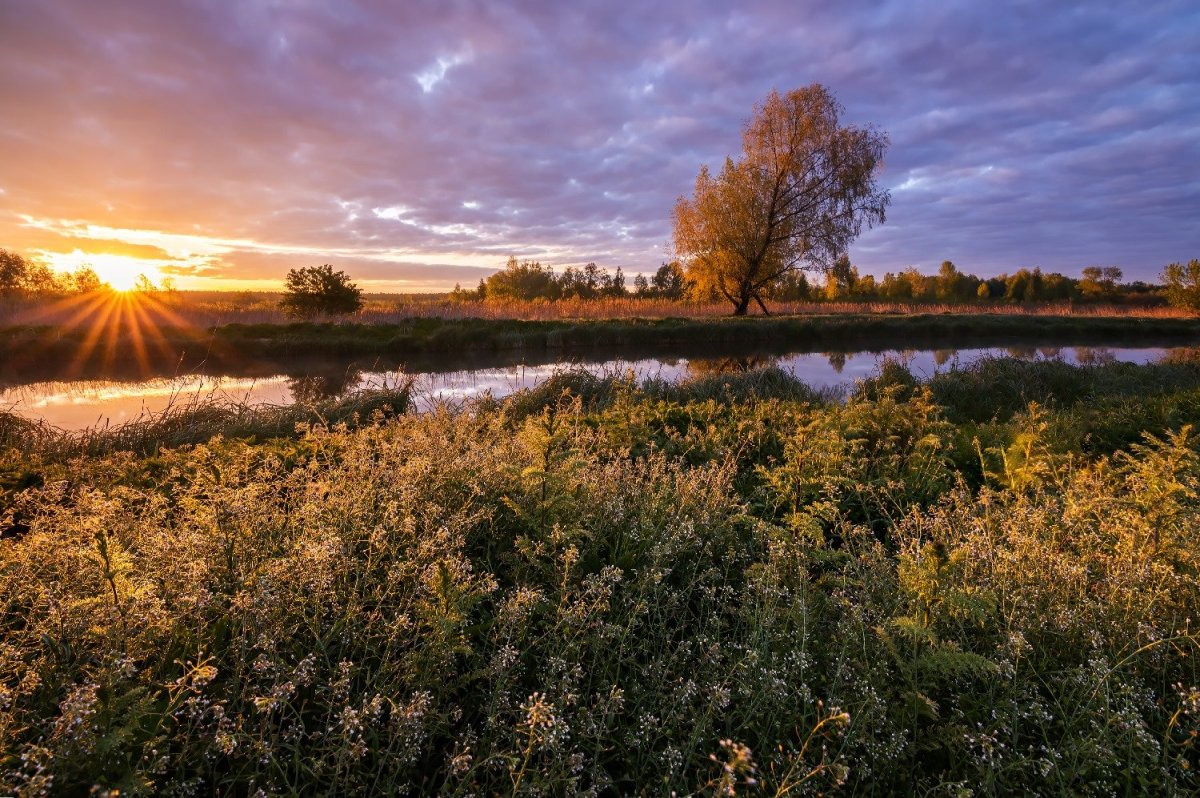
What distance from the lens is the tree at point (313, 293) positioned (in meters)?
26.2

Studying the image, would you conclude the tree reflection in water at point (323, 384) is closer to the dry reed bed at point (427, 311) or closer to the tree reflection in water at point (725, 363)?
the dry reed bed at point (427, 311)

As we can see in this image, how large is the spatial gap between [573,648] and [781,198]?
1318 inches

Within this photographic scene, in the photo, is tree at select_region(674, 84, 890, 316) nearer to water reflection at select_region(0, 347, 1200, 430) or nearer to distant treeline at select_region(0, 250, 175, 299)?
water reflection at select_region(0, 347, 1200, 430)

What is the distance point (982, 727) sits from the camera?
82.7 inches

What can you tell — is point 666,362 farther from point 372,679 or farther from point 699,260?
point 372,679

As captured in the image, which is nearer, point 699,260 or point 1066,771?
point 1066,771

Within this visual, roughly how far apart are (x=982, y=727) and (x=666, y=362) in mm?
18843

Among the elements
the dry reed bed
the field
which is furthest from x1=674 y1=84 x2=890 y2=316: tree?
the field

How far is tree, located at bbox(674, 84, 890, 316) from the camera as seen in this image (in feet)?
99.9

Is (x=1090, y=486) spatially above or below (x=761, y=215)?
below

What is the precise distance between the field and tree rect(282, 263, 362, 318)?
24.7 meters

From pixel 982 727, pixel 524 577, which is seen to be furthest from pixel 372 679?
pixel 982 727

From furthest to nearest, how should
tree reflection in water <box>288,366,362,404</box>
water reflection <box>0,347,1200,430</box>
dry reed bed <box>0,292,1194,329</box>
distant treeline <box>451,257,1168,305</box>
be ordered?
distant treeline <box>451,257,1168,305</box>, dry reed bed <box>0,292,1194,329</box>, tree reflection in water <box>288,366,362,404</box>, water reflection <box>0,347,1200,430</box>

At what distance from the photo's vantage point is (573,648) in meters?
2.22
